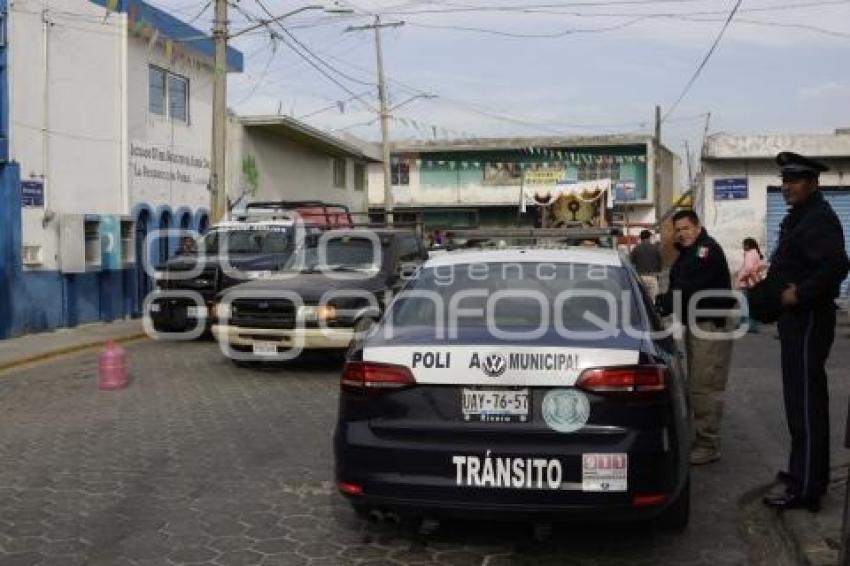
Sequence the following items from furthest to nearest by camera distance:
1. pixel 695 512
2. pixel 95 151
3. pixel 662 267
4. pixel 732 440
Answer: pixel 95 151, pixel 662 267, pixel 732 440, pixel 695 512

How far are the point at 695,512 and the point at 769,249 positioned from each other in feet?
56.0

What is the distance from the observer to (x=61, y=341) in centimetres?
1559

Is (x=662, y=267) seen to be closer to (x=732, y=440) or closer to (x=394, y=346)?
(x=732, y=440)

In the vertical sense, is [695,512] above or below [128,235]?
below

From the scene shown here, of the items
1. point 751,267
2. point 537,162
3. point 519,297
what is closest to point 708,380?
point 519,297

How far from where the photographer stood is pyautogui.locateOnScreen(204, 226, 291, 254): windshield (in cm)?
1627

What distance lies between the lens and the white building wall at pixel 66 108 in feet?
53.6

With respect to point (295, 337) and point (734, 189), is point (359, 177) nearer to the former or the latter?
point (734, 189)

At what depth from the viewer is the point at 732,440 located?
25.2 ft

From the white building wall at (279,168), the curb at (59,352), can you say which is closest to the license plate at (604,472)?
the curb at (59,352)

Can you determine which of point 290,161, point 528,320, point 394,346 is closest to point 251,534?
point 394,346

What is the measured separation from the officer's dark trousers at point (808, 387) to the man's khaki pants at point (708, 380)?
1.23 metres

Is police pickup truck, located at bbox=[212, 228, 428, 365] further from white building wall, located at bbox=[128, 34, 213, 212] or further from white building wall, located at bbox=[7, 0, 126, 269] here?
white building wall, located at bbox=[128, 34, 213, 212]

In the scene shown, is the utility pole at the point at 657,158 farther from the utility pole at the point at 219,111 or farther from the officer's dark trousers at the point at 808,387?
the officer's dark trousers at the point at 808,387
